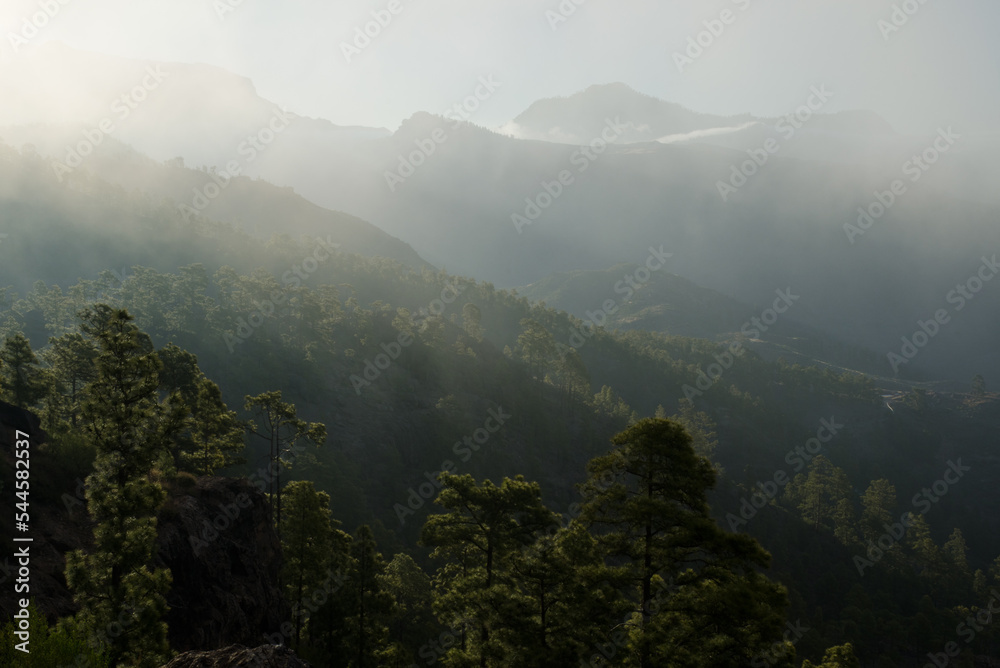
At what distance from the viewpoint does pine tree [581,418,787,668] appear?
15133mm

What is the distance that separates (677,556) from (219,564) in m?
21.8

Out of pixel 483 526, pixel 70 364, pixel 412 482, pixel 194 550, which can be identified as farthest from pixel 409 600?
pixel 412 482

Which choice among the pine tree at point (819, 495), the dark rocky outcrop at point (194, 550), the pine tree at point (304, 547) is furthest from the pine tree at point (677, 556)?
the pine tree at point (819, 495)

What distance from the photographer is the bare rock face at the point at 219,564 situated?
23.7m

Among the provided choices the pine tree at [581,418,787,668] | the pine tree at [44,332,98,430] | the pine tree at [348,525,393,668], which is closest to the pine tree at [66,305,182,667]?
the pine tree at [348,525,393,668]

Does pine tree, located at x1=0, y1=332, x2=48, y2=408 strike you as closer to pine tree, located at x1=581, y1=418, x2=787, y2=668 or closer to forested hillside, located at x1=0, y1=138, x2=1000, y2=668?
forested hillside, located at x1=0, y1=138, x2=1000, y2=668

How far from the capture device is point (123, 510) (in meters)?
18.2

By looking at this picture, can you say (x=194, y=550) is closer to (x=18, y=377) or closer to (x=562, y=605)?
(x=562, y=605)

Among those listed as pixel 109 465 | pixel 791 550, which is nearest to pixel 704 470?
pixel 109 465

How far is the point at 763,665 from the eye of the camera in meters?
15.5

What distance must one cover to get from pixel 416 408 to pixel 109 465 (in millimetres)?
84675

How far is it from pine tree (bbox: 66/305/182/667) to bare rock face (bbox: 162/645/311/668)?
5.41 metres

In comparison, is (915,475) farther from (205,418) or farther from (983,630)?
(205,418)

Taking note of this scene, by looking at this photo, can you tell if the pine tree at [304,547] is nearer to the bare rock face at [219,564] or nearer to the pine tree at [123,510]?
the bare rock face at [219,564]
